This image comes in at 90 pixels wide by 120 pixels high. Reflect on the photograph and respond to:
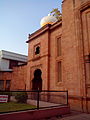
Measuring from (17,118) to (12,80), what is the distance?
50.5 ft

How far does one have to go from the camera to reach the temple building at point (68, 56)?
878 centimetres

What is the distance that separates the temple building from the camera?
8781 mm

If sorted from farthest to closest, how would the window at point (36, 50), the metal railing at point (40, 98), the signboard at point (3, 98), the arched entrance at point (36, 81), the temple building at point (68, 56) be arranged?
1. the window at point (36, 50)
2. the arched entrance at point (36, 81)
3. the temple building at point (68, 56)
4. the metal railing at point (40, 98)
5. the signboard at point (3, 98)

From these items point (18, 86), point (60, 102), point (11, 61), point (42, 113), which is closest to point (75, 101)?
point (60, 102)

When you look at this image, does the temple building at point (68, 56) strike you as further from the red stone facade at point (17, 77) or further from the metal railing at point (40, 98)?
the red stone facade at point (17, 77)

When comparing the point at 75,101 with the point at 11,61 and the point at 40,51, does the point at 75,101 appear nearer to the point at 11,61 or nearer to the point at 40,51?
the point at 40,51

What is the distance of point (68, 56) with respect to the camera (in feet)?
33.7

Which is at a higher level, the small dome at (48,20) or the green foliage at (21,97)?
the small dome at (48,20)

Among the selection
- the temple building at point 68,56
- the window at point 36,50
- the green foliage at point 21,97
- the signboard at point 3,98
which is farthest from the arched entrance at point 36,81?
the signboard at point 3,98

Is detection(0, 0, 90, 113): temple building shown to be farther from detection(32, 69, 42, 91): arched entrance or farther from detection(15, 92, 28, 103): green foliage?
detection(15, 92, 28, 103): green foliage

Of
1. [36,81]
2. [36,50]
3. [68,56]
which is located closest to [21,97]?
[68,56]

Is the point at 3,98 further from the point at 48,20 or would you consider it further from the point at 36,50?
the point at 48,20

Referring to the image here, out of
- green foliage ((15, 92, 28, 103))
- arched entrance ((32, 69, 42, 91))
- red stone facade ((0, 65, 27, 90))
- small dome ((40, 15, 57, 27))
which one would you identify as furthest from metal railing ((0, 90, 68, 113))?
small dome ((40, 15, 57, 27))

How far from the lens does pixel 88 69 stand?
8.59m
